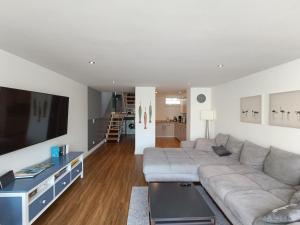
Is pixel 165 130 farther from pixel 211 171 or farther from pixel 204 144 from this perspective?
pixel 211 171

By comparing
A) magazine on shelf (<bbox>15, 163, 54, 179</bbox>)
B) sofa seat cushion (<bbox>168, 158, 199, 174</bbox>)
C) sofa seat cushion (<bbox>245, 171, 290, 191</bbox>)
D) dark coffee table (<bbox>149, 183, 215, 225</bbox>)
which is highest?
magazine on shelf (<bbox>15, 163, 54, 179</bbox>)

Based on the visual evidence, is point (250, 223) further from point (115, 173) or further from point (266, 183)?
point (115, 173)

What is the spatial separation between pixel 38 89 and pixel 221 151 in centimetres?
387

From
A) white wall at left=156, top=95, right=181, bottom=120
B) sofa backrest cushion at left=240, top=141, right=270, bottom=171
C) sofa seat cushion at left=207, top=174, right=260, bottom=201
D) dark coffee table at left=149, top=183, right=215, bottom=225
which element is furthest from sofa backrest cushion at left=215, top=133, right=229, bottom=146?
white wall at left=156, top=95, right=181, bottom=120

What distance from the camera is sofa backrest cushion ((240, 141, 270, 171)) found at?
344 centimetres

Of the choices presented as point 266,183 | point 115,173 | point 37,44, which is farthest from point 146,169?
point 37,44

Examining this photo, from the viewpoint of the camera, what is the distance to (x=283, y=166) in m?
2.91

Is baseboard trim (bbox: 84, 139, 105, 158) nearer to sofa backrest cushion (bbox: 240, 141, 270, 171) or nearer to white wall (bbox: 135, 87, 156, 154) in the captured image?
white wall (bbox: 135, 87, 156, 154)

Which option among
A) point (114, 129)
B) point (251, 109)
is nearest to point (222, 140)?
point (251, 109)

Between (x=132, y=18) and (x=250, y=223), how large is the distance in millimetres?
2168

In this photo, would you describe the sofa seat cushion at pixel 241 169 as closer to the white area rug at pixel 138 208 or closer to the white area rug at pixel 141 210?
the white area rug at pixel 141 210

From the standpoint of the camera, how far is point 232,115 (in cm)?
518

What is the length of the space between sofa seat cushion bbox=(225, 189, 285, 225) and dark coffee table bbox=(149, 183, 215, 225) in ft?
0.91

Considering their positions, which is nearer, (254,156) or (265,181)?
(265,181)
